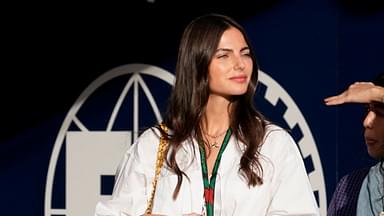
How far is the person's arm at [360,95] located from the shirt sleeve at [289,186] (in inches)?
8.6

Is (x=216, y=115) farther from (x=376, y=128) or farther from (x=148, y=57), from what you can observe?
(x=148, y=57)

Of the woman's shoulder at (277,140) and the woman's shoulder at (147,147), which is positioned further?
the woman's shoulder at (147,147)

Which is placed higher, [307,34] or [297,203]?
[307,34]

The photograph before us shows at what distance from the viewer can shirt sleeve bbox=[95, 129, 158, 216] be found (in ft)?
11.2

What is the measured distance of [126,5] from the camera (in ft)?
16.3

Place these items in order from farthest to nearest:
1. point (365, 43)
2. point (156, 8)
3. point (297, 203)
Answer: point (156, 8) < point (365, 43) < point (297, 203)

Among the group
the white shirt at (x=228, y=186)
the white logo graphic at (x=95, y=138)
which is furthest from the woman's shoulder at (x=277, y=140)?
the white logo graphic at (x=95, y=138)

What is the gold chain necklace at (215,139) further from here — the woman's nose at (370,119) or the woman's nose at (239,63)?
the woman's nose at (370,119)

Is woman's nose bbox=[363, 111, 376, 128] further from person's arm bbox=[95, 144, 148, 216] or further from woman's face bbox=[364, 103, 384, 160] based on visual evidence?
person's arm bbox=[95, 144, 148, 216]

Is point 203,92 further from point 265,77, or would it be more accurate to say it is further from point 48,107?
point 48,107

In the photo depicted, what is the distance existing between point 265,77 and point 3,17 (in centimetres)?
146

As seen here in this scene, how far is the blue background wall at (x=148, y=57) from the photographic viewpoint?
4.58 meters

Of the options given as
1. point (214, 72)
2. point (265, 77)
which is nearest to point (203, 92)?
point (214, 72)

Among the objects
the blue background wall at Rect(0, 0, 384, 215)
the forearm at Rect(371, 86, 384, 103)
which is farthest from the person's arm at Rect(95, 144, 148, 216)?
the blue background wall at Rect(0, 0, 384, 215)
